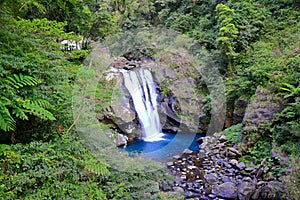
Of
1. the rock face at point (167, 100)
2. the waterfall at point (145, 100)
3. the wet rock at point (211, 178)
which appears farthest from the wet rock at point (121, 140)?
the wet rock at point (211, 178)

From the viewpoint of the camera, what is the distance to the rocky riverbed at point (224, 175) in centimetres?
457

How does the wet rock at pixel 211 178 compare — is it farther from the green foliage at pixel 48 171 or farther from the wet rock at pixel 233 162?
the green foliage at pixel 48 171

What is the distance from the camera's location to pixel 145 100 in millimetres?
10031

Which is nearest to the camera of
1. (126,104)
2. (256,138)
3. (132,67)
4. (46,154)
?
(46,154)

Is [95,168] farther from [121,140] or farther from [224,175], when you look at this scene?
[121,140]

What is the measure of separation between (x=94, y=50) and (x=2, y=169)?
7.91m

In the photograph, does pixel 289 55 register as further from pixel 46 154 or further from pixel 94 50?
pixel 46 154

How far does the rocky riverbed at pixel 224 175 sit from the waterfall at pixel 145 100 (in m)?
2.49

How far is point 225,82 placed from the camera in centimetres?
952

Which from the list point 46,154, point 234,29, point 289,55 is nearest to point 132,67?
point 234,29

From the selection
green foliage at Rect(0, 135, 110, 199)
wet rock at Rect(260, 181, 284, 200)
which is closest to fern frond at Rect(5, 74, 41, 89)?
green foliage at Rect(0, 135, 110, 199)

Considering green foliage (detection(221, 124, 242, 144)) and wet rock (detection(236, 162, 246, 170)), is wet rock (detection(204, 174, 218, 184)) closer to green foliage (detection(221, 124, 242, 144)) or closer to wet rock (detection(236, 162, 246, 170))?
wet rock (detection(236, 162, 246, 170))

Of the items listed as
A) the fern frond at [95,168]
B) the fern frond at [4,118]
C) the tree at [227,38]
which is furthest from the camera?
the tree at [227,38]

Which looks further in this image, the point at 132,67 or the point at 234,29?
the point at 132,67
